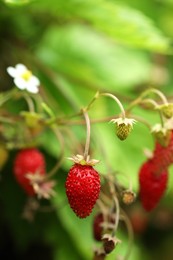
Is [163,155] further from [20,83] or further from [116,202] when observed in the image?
[20,83]

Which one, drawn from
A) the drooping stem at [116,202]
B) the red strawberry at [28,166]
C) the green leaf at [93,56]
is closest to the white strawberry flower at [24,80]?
the red strawberry at [28,166]

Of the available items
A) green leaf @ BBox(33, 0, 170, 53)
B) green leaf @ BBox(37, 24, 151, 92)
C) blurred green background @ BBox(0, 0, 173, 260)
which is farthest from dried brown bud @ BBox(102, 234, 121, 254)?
green leaf @ BBox(37, 24, 151, 92)

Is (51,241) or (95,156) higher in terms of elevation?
(95,156)

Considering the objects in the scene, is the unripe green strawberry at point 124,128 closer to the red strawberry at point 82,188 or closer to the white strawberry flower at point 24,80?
the red strawberry at point 82,188

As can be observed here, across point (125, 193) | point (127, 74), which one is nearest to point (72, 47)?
point (127, 74)

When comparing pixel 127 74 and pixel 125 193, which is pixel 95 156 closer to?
pixel 125 193

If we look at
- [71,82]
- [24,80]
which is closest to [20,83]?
[24,80]

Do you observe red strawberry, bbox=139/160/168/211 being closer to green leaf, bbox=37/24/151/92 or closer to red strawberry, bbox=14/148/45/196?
red strawberry, bbox=14/148/45/196
